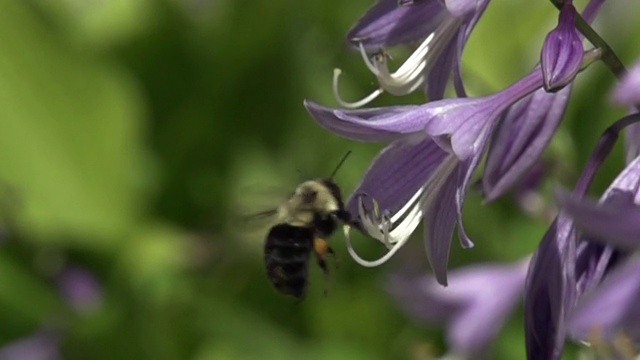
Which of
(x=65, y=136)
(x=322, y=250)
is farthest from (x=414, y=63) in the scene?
(x=65, y=136)

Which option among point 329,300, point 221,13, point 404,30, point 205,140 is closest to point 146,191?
point 205,140

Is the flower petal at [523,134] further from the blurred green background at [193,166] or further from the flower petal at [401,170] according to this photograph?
the blurred green background at [193,166]

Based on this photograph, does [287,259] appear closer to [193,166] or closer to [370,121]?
[370,121]

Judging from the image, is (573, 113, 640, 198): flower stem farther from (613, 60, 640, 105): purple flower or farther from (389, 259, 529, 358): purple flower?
(389, 259, 529, 358): purple flower

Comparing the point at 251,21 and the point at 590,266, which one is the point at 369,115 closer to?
the point at 590,266

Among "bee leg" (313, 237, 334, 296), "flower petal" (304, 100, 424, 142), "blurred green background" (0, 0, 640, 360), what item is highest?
"flower petal" (304, 100, 424, 142)

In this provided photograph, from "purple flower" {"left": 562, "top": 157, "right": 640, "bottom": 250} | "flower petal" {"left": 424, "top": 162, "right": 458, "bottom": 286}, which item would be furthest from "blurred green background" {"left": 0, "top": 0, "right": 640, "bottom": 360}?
"purple flower" {"left": 562, "top": 157, "right": 640, "bottom": 250}

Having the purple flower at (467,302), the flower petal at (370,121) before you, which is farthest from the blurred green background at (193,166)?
the flower petal at (370,121)
